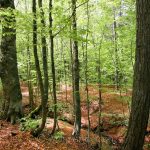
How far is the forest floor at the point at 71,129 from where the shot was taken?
24.7 ft

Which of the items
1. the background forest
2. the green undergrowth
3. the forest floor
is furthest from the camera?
the green undergrowth

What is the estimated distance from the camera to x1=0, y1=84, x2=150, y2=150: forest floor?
7516mm

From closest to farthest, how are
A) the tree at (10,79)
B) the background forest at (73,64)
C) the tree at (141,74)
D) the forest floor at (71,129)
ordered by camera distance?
the tree at (141,74)
the background forest at (73,64)
the forest floor at (71,129)
the tree at (10,79)

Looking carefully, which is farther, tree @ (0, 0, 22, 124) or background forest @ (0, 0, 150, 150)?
tree @ (0, 0, 22, 124)

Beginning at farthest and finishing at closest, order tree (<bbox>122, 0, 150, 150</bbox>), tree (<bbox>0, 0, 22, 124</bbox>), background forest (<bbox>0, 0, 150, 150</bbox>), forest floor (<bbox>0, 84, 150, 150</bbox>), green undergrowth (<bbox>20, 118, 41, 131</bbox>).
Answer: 1. tree (<bbox>0, 0, 22, 124</bbox>)
2. green undergrowth (<bbox>20, 118, 41, 131</bbox>)
3. forest floor (<bbox>0, 84, 150, 150</bbox>)
4. background forest (<bbox>0, 0, 150, 150</bbox>)
5. tree (<bbox>122, 0, 150, 150</bbox>)


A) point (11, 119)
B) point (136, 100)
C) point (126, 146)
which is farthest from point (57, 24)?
point (11, 119)

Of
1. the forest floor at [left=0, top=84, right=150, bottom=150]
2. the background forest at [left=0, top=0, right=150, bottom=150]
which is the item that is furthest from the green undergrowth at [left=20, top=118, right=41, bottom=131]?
the forest floor at [left=0, top=84, right=150, bottom=150]

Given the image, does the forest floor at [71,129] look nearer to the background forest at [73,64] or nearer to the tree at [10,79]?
the background forest at [73,64]

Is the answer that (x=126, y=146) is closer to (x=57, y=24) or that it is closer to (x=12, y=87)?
(x=57, y=24)

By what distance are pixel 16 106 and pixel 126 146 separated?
5.94 m

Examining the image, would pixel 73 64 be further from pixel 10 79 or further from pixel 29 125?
pixel 29 125

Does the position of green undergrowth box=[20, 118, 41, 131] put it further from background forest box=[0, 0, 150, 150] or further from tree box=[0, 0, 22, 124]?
tree box=[0, 0, 22, 124]

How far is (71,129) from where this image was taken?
40.5 feet

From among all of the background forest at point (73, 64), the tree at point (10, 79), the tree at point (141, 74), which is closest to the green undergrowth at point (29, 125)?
the background forest at point (73, 64)
